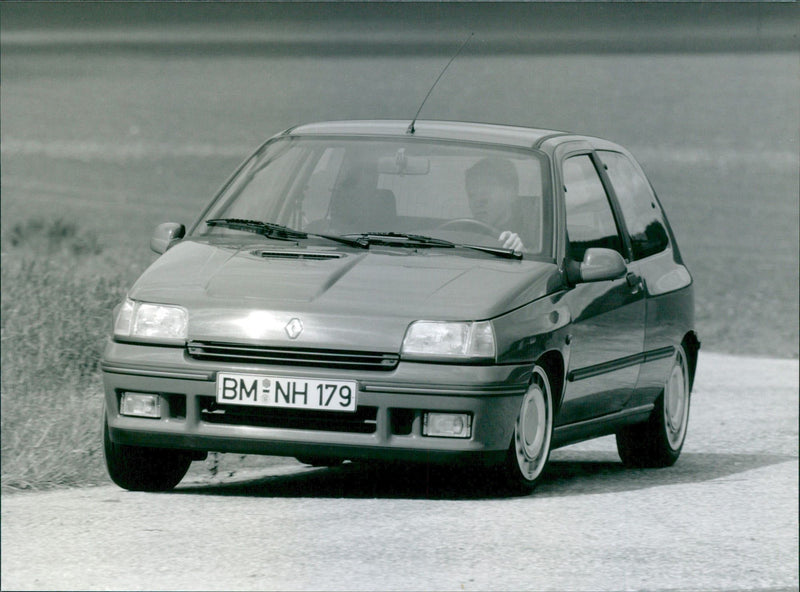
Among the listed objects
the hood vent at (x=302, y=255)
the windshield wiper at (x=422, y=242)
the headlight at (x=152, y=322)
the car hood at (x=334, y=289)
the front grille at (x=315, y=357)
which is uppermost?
the windshield wiper at (x=422, y=242)

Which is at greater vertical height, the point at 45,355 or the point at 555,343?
the point at 555,343

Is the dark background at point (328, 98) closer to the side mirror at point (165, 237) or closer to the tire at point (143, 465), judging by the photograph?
the side mirror at point (165, 237)

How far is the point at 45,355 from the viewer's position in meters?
10.4

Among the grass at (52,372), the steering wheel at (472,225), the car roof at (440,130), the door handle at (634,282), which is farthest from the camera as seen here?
the door handle at (634,282)

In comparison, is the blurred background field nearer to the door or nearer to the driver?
the door

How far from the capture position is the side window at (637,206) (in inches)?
344

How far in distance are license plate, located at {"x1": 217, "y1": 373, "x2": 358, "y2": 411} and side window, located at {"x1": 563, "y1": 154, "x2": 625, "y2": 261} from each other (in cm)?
154

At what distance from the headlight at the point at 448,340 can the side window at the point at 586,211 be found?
43.7 inches

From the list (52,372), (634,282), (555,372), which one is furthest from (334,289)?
(52,372)

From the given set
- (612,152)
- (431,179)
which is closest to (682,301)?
(612,152)

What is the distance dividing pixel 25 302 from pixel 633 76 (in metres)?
30.1

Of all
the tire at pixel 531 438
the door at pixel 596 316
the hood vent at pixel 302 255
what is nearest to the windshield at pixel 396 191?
the door at pixel 596 316

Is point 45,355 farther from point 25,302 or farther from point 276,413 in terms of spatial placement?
point 276,413

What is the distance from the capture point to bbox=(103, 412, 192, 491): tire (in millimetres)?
7008
